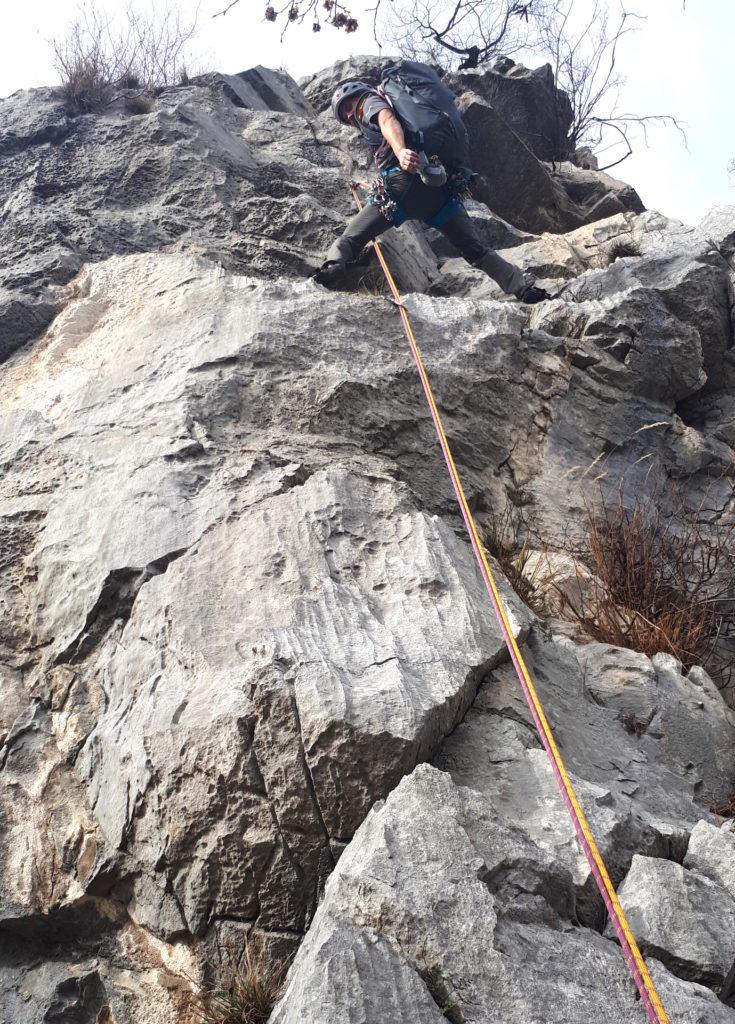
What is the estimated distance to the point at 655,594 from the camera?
3602 mm

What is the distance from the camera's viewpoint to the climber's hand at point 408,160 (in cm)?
495

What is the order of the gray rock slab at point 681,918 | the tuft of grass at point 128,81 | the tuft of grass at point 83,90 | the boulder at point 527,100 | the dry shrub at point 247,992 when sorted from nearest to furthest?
the gray rock slab at point 681,918 < the dry shrub at point 247,992 < the tuft of grass at point 83,90 < the tuft of grass at point 128,81 < the boulder at point 527,100

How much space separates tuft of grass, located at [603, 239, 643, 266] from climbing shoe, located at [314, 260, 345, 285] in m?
2.33

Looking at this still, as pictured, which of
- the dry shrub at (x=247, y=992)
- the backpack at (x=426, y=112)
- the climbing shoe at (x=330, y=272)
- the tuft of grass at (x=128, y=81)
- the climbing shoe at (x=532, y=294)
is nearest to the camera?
the dry shrub at (x=247, y=992)

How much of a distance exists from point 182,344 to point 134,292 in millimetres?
883

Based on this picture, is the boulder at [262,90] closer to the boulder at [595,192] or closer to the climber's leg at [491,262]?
the boulder at [595,192]

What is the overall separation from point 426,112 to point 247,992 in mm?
4764

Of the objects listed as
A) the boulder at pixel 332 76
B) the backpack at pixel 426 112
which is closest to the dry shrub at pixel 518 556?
the backpack at pixel 426 112

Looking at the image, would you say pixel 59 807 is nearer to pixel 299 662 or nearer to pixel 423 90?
pixel 299 662

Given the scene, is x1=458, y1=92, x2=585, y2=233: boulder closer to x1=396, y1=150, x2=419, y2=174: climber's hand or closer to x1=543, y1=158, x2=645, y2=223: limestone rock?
x1=543, y1=158, x2=645, y2=223: limestone rock

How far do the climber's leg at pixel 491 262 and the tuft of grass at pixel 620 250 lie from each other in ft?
3.65

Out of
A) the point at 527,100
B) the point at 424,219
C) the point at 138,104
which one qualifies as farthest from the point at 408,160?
the point at 527,100

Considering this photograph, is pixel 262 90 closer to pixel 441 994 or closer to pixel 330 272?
pixel 330 272

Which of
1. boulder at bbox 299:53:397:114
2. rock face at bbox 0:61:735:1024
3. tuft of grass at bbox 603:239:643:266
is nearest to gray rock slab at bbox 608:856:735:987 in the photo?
rock face at bbox 0:61:735:1024
